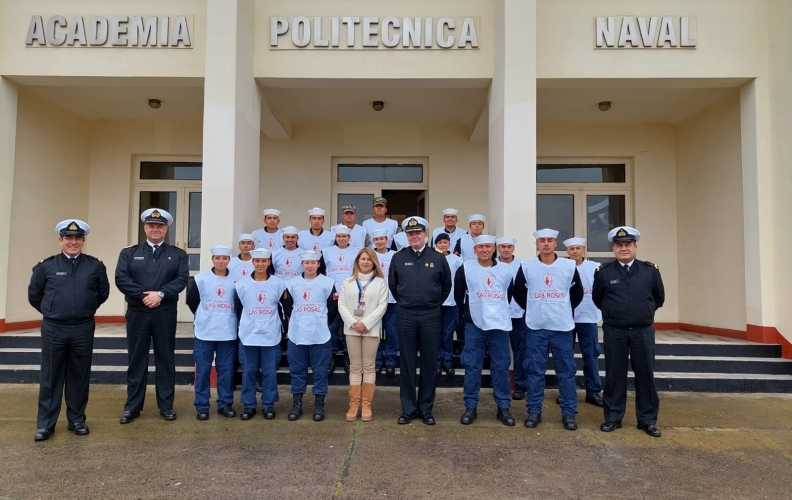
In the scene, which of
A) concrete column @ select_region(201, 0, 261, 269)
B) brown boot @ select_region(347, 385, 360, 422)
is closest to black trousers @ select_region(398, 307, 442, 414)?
brown boot @ select_region(347, 385, 360, 422)

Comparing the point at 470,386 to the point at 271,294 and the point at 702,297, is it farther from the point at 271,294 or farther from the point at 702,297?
the point at 702,297

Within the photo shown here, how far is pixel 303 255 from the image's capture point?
5148 mm

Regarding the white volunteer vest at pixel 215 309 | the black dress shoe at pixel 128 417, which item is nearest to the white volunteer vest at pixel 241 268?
the white volunteer vest at pixel 215 309

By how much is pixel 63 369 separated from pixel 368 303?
9.07 feet

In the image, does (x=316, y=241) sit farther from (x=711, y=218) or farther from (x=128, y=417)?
(x=711, y=218)

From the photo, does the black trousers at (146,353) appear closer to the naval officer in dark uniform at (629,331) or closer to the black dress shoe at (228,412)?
the black dress shoe at (228,412)

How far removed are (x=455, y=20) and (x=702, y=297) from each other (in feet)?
19.2

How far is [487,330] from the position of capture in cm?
484

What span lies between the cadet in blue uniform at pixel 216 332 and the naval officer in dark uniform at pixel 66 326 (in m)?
0.91

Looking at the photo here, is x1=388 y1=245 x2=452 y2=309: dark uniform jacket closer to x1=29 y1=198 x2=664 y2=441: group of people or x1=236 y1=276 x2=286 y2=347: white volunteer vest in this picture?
x1=29 y1=198 x2=664 y2=441: group of people

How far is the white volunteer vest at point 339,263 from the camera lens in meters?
6.05

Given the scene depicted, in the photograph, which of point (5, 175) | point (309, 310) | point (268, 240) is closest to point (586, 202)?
point (268, 240)

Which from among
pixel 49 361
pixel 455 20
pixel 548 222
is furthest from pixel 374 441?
pixel 548 222

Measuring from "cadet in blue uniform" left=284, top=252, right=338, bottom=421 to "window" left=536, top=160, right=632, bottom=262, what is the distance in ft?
17.7
